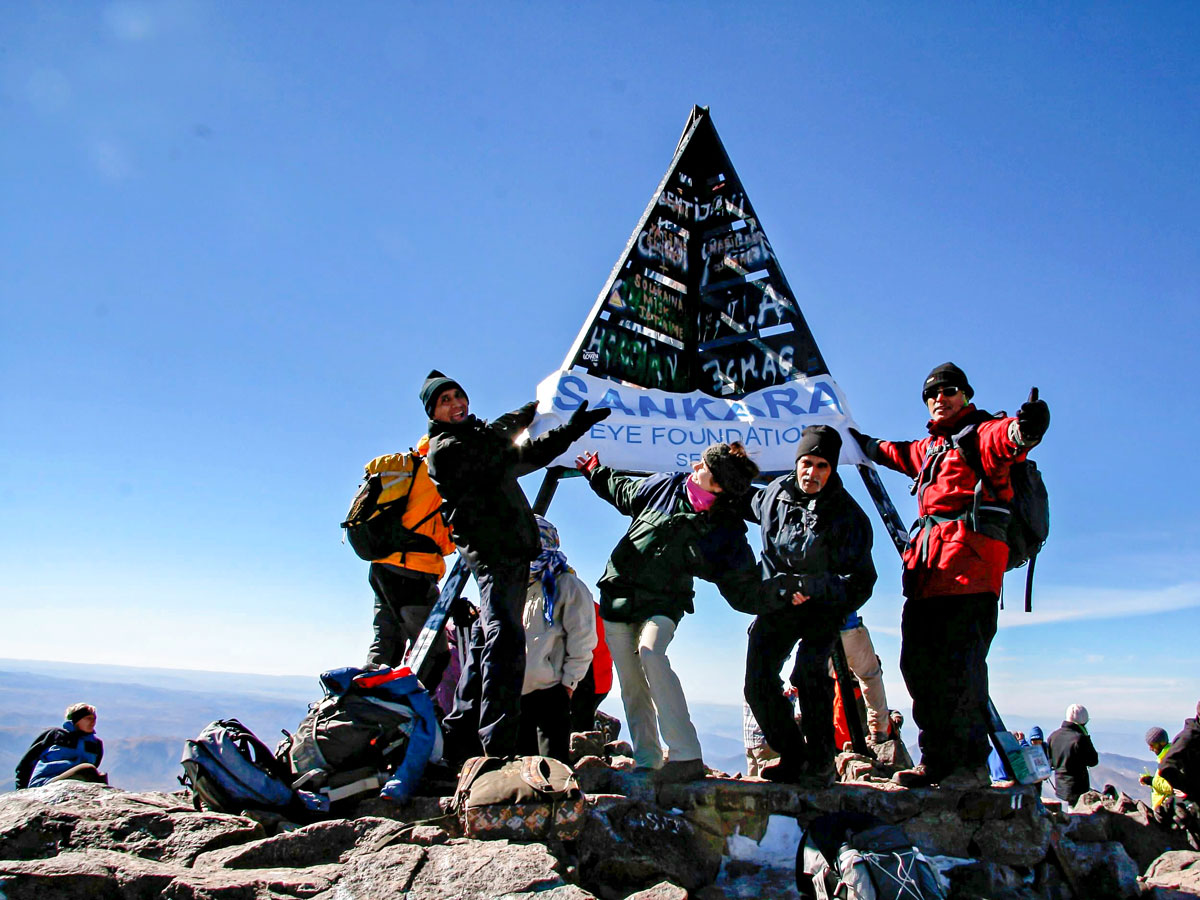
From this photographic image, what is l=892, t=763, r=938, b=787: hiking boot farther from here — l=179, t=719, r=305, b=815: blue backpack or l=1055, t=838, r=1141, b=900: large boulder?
l=179, t=719, r=305, b=815: blue backpack

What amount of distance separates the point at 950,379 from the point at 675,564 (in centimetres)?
189

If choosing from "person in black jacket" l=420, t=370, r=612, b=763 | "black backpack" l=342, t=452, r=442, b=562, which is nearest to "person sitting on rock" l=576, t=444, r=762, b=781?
"person in black jacket" l=420, t=370, r=612, b=763

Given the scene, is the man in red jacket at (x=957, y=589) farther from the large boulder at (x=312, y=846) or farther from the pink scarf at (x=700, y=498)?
the large boulder at (x=312, y=846)

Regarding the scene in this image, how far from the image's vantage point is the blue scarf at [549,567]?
14.5 feet

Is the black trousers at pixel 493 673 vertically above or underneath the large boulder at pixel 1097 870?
above

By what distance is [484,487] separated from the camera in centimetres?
411

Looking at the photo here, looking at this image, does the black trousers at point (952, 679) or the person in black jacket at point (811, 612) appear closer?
the black trousers at point (952, 679)

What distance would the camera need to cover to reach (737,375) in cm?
812

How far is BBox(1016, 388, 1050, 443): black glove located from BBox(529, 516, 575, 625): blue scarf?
247 centimetres

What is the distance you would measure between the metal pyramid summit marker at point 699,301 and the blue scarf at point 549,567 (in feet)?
9.63

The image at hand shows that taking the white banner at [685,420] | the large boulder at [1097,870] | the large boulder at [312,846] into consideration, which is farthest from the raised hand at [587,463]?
the large boulder at [1097,870]

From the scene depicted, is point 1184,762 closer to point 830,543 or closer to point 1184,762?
point 1184,762

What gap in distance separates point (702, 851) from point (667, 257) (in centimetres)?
625

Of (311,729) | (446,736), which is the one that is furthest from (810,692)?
(311,729)
